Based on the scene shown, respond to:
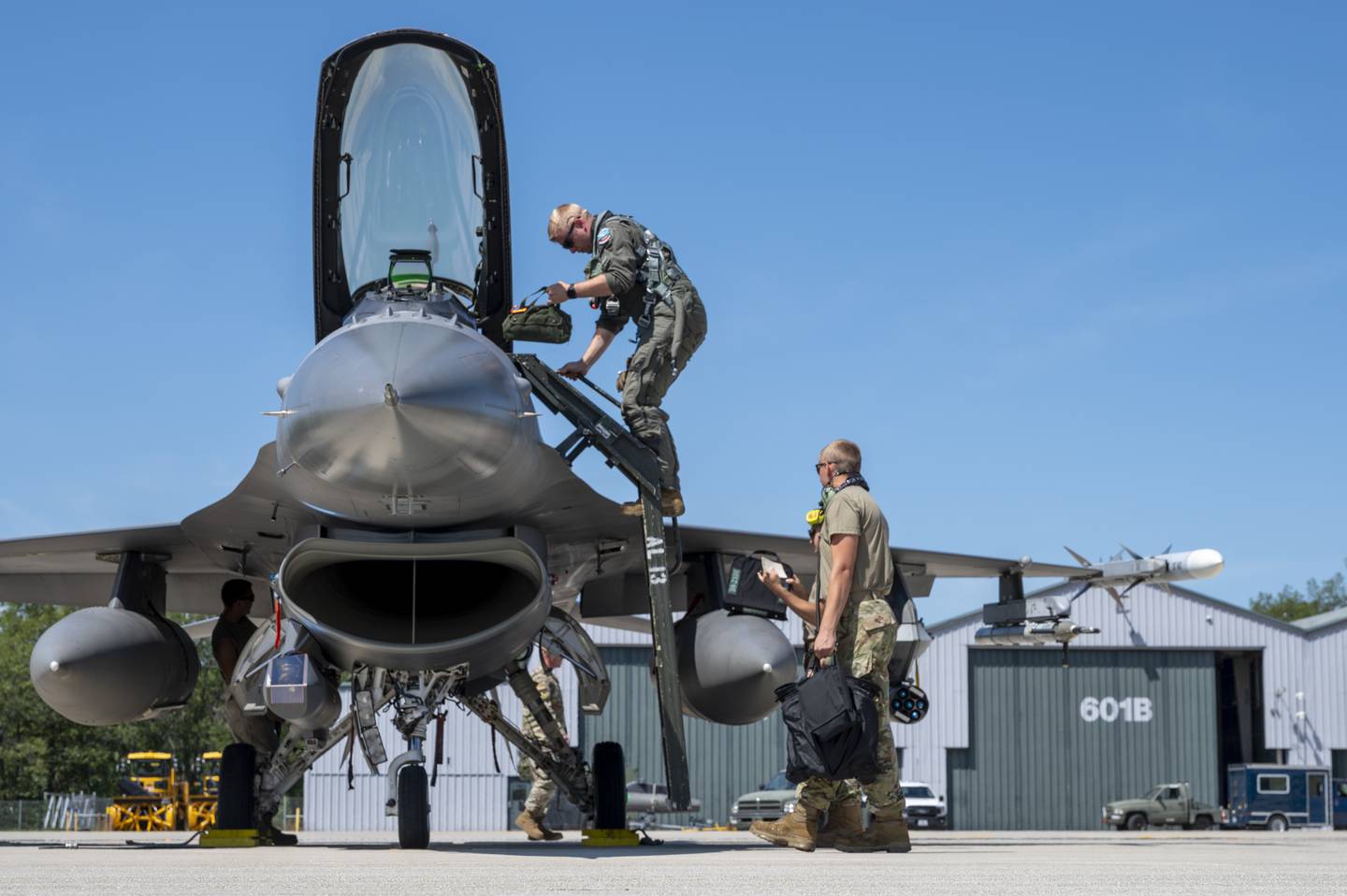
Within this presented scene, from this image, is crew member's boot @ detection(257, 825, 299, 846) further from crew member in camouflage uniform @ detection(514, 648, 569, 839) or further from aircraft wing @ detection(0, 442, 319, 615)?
crew member in camouflage uniform @ detection(514, 648, 569, 839)

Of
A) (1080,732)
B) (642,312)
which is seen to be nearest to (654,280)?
(642,312)

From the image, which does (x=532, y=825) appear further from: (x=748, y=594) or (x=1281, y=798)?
(x=1281, y=798)

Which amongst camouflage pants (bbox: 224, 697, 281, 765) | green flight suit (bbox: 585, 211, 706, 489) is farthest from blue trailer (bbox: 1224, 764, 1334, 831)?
green flight suit (bbox: 585, 211, 706, 489)

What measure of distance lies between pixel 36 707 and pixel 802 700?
155 ft

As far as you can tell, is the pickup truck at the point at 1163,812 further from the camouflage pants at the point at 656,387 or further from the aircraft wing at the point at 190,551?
the camouflage pants at the point at 656,387

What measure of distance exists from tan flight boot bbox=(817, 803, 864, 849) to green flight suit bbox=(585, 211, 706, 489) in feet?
6.97

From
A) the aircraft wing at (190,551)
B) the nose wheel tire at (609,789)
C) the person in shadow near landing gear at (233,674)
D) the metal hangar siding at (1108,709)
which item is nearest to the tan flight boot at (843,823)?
the aircraft wing at (190,551)

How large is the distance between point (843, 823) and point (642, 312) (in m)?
3.06

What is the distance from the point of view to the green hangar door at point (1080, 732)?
1426 inches

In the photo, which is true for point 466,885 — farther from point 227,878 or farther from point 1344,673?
point 1344,673

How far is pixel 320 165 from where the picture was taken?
8.57 meters

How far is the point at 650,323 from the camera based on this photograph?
27.4ft

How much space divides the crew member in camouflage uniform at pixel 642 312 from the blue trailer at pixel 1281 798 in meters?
28.9

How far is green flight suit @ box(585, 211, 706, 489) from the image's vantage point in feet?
26.8
